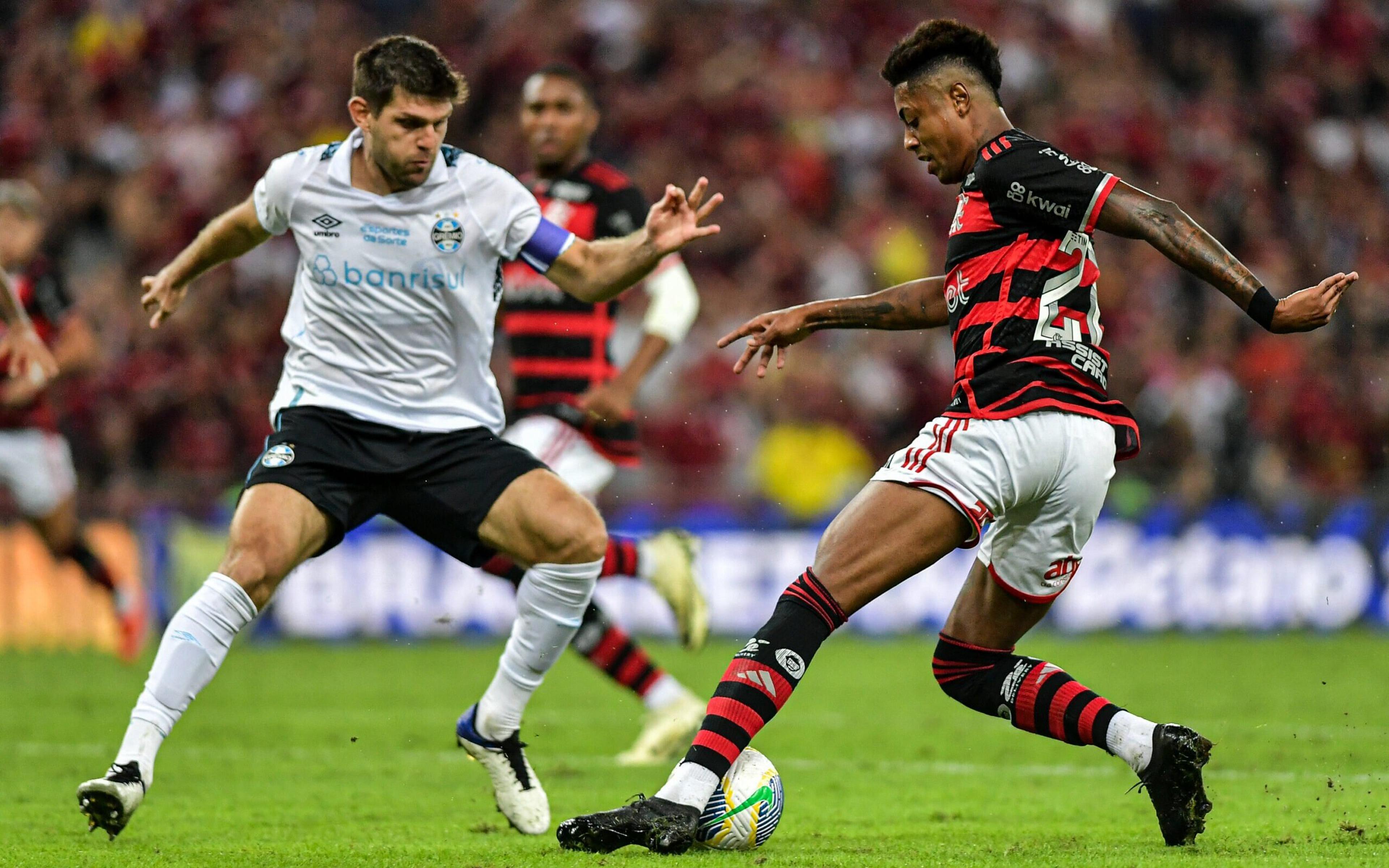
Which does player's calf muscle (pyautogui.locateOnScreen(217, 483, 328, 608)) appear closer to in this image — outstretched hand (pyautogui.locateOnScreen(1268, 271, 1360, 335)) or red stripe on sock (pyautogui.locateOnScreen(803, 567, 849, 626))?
red stripe on sock (pyautogui.locateOnScreen(803, 567, 849, 626))

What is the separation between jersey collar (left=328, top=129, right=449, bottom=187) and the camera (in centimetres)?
566

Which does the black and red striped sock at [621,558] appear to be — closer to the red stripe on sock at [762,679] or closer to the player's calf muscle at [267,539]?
the player's calf muscle at [267,539]

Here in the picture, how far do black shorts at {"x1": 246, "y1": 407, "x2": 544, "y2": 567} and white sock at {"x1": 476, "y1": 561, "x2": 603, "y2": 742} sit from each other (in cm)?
26

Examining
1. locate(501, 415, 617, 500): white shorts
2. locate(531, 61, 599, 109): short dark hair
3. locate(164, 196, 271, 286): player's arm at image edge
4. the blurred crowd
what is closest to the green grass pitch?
locate(501, 415, 617, 500): white shorts

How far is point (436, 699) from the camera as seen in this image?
415 inches

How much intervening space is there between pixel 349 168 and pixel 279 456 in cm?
99

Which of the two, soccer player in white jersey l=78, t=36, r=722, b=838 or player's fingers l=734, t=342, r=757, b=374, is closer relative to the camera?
player's fingers l=734, t=342, r=757, b=374

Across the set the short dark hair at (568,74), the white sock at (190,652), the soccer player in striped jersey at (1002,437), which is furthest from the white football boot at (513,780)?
the short dark hair at (568,74)

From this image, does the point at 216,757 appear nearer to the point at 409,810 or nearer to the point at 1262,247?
the point at 409,810

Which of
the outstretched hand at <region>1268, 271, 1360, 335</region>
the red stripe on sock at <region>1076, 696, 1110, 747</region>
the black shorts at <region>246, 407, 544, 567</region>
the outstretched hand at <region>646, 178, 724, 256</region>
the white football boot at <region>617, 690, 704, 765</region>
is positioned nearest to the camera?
the outstretched hand at <region>1268, 271, 1360, 335</region>

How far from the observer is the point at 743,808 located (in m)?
4.96

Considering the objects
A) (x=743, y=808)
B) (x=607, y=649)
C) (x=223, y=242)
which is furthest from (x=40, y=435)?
(x=743, y=808)

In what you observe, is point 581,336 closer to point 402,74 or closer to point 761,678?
point 402,74

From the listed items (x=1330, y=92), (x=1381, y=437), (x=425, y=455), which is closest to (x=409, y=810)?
(x=425, y=455)
